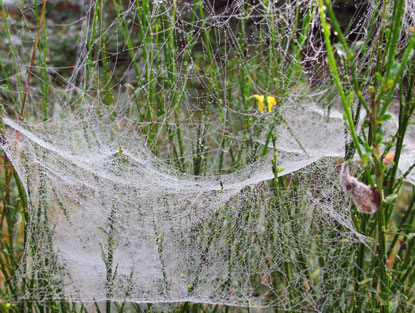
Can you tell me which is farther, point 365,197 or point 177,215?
point 177,215

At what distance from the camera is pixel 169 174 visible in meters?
1.79

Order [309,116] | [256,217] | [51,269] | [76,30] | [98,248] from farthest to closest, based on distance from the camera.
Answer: [76,30] < [309,116] < [98,248] < [51,269] < [256,217]

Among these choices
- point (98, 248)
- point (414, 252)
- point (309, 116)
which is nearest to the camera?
point (414, 252)

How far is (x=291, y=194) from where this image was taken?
5.92 feet

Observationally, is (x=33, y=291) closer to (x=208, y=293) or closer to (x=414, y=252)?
(x=208, y=293)

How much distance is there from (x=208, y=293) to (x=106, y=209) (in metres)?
0.52

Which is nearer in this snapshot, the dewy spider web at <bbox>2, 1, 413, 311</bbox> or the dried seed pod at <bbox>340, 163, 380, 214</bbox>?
the dried seed pod at <bbox>340, 163, 380, 214</bbox>

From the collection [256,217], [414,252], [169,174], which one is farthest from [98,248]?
[414,252]

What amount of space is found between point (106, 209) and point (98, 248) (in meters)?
0.26

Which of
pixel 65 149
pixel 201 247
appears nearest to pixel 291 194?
pixel 201 247

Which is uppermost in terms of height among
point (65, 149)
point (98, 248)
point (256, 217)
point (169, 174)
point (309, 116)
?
point (309, 116)

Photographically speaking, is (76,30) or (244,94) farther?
(76,30)

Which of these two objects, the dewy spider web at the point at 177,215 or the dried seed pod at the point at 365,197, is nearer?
the dried seed pod at the point at 365,197

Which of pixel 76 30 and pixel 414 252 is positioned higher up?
pixel 76 30
